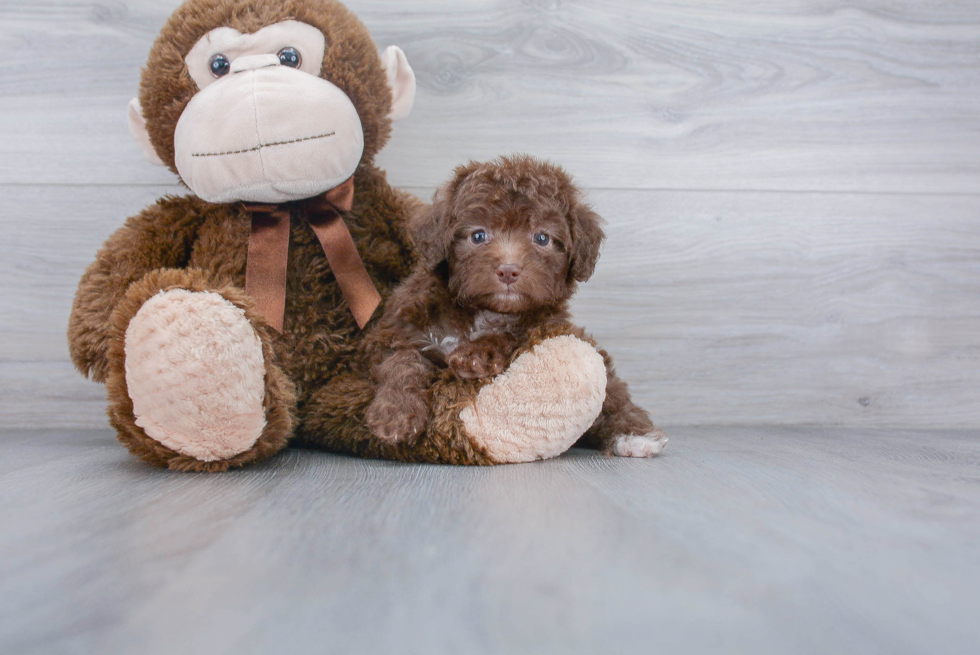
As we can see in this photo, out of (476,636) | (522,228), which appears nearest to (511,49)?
(522,228)

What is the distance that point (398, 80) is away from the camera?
153cm

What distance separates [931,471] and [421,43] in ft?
5.21

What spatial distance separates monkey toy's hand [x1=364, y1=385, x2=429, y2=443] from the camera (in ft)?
3.85

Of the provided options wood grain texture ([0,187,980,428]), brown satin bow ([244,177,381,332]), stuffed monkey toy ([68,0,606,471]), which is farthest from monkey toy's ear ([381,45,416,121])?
wood grain texture ([0,187,980,428])

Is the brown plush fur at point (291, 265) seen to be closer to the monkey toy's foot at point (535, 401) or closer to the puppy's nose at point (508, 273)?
the monkey toy's foot at point (535, 401)

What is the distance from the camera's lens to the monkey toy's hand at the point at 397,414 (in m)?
1.17

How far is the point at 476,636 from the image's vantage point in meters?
0.62

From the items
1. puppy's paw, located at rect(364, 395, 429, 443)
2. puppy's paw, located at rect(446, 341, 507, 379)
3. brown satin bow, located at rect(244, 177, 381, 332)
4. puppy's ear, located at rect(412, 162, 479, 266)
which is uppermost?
puppy's ear, located at rect(412, 162, 479, 266)

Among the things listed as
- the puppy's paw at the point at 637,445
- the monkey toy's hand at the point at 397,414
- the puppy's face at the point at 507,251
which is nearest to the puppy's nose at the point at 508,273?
the puppy's face at the point at 507,251

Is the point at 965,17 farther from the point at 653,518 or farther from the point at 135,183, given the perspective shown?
the point at 135,183

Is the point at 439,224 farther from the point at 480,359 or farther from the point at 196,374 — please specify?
the point at 196,374

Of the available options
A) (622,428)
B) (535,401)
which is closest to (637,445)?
(622,428)

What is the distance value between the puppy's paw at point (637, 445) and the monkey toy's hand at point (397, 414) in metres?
0.41

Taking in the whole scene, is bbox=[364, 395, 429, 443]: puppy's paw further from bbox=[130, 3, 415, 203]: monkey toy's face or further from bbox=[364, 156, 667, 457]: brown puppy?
bbox=[130, 3, 415, 203]: monkey toy's face
